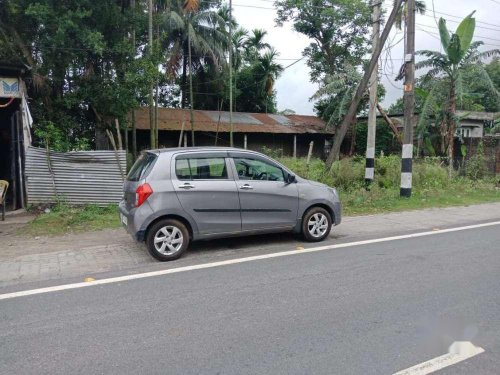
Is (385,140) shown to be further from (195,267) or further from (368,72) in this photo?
(195,267)

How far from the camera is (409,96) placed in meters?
13.0

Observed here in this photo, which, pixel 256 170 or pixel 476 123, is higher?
pixel 476 123

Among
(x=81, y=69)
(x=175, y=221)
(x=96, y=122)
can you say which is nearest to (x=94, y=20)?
(x=81, y=69)

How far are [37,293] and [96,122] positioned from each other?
11.9 metres

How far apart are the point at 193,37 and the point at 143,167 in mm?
20213

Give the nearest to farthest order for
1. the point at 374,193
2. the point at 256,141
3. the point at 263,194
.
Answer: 1. the point at 263,194
2. the point at 374,193
3. the point at 256,141

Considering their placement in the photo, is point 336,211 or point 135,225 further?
point 336,211

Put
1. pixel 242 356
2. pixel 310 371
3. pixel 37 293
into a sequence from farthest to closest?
pixel 37 293 < pixel 242 356 < pixel 310 371

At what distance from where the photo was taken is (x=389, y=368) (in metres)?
3.32

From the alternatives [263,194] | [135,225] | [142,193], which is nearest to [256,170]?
[263,194]

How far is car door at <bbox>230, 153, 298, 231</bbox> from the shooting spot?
7.03m

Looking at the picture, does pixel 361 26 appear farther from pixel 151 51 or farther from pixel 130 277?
pixel 130 277

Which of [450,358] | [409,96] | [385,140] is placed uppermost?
[409,96]

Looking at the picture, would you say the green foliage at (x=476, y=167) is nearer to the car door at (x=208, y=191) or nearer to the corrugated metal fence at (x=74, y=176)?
the corrugated metal fence at (x=74, y=176)
